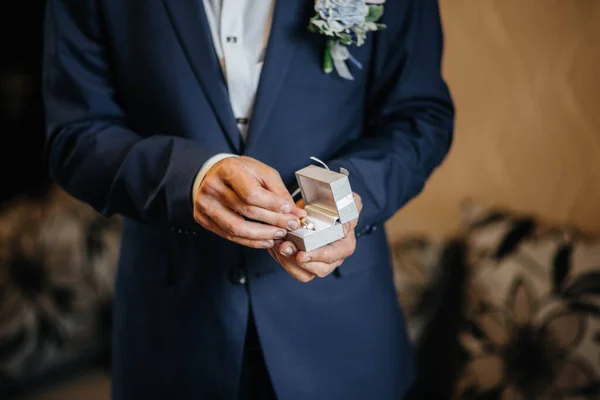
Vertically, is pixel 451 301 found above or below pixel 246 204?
below

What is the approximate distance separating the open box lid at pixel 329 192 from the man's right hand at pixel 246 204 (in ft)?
0.09

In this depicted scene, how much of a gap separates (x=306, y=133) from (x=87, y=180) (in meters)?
0.35

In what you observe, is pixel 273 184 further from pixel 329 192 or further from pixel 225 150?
pixel 225 150

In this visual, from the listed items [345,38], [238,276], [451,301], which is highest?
[345,38]

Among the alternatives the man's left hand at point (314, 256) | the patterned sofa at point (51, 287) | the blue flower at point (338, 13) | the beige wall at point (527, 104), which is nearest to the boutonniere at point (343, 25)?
the blue flower at point (338, 13)

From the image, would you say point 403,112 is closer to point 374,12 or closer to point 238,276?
point 374,12

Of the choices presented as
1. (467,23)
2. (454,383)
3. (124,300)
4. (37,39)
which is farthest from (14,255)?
(467,23)

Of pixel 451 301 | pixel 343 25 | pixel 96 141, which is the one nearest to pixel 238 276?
pixel 96 141

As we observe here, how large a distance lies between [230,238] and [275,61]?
11.2 inches

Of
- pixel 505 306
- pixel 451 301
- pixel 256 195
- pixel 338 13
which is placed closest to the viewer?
pixel 256 195

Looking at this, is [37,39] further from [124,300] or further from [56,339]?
[124,300]

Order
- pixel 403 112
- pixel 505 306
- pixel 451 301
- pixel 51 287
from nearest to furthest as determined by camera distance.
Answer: pixel 403 112 < pixel 505 306 < pixel 451 301 < pixel 51 287

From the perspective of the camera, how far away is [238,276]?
2.85 ft

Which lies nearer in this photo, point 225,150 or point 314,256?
point 314,256
